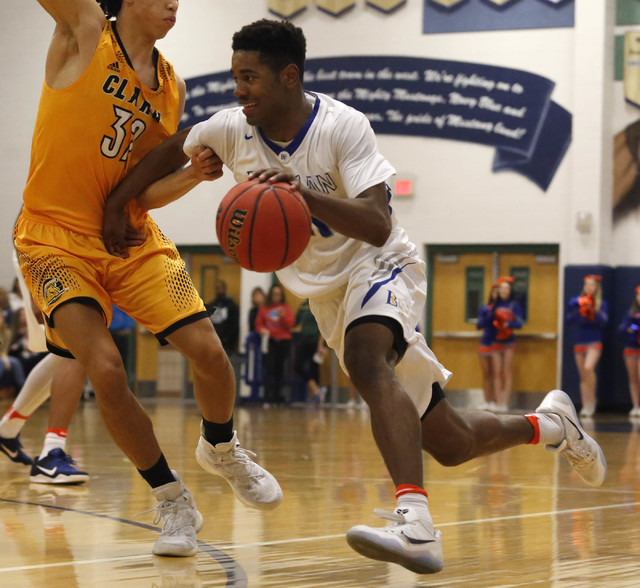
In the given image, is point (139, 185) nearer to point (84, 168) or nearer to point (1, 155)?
point (84, 168)

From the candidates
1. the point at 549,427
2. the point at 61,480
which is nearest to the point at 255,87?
the point at 549,427

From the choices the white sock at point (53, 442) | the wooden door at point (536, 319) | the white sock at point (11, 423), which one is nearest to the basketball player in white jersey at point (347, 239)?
the white sock at point (53, 442)

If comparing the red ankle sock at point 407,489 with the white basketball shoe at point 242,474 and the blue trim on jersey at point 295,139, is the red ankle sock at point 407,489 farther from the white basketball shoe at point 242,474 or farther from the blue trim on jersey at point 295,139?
the blue trim on jersey at point 295,139

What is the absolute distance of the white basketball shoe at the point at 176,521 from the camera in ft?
10.6

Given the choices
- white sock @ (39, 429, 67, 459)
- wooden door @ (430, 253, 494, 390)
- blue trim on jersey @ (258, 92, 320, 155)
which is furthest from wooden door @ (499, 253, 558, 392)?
blue trim on jersey @ (258, 92, 320, 155)

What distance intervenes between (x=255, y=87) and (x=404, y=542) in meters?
1.43

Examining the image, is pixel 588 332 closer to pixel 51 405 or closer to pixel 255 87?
pixel 51 405

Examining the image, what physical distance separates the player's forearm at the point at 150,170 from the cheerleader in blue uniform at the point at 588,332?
9568mm

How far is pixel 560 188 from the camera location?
43.9 feet

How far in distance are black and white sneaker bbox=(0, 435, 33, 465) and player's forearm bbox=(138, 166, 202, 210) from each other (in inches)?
98.2

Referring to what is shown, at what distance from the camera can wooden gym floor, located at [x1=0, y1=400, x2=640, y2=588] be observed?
2.98 m

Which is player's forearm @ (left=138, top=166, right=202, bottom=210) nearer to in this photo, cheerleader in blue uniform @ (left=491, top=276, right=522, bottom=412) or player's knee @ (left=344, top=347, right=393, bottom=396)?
player's knee @ (left=344, top=347, right=393, bottom=396)

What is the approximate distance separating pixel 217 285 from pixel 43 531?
421 inches

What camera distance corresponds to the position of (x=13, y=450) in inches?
222
